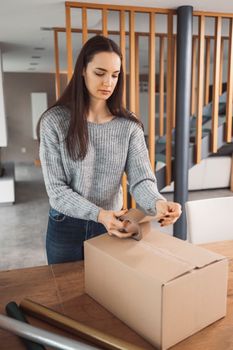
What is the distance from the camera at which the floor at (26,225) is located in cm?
323

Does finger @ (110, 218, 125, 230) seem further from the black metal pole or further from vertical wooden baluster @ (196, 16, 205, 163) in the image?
vertical wooden baluster @ (196, 16, 205, 163)

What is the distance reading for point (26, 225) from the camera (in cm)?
425

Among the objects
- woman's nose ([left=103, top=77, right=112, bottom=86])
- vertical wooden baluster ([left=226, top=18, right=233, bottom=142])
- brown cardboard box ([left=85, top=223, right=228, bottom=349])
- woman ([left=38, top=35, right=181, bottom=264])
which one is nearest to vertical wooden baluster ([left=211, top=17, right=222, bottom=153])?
vertical wooden baluster ([left=226, top=18, right=233, bottom=142])

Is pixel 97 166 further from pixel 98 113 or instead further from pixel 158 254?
pixel 158 254

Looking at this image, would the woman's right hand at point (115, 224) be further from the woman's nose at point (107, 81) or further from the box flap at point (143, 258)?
the woman's nose at point (107, 81)

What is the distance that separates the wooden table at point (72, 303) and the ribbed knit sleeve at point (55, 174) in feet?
0.66

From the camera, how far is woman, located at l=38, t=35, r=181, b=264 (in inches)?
45.5

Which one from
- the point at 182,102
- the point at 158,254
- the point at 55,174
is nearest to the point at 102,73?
the point at 55,174

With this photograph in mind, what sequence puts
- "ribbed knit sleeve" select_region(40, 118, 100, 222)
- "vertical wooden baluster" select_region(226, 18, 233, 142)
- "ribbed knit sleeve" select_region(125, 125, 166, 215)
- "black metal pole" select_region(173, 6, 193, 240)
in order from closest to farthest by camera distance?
1. "ribbed knit sleeve" select_region(40, 118, 100, 222)
2. "ribbed knit sleeve" select_region(125, 125, 166, 215)
3. "black metal pole" select_region(173, 6, 193, 240)
4. "vertical wooden baluster" select_region(226, 18, 233, 142)

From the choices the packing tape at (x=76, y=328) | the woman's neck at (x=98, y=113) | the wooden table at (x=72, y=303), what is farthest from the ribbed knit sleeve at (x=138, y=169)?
the packing tape at (x=76, y=328)

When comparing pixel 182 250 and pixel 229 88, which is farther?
pixel 229 88

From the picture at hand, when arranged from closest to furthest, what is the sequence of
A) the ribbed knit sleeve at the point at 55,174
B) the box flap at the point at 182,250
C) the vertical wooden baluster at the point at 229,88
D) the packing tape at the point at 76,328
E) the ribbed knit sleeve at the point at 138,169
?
the packing tape at the point at 76,328 < the box flap at the point at 182,250 < the ribbed knit sleeve at the point at 55,174 < the ribbed knit sleeve at the point at 138,169 < the vertical wooden baluster at the point at 229,88

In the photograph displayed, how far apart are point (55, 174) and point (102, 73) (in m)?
0.38

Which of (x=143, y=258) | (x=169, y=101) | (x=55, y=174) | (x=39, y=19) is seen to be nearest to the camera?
(x=143, y=258)
